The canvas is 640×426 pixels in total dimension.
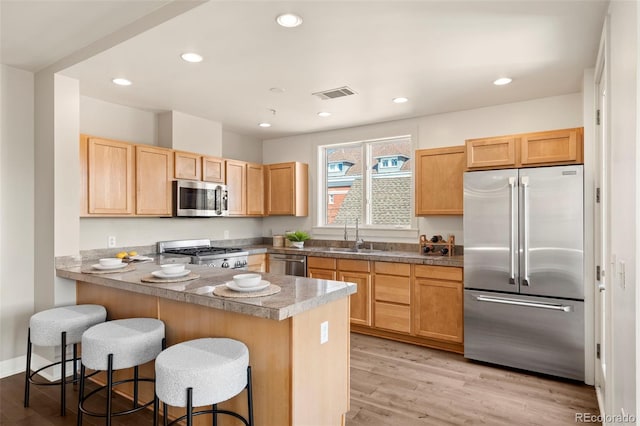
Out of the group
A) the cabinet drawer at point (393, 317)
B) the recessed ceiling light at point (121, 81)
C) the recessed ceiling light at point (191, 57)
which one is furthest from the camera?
the cabinet drawer at point (393, 317)

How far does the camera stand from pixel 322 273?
4.53m

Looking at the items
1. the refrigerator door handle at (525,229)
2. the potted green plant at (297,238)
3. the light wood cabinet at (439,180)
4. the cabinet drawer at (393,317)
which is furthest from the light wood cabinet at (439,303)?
the potted green plant at (297,238)

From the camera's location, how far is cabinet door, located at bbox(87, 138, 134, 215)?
11.3 ft

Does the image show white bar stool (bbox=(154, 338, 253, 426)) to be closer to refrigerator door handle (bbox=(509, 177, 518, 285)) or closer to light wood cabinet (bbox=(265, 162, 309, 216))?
refrigerator door handle (bbox=(509, 177, 518, 285))

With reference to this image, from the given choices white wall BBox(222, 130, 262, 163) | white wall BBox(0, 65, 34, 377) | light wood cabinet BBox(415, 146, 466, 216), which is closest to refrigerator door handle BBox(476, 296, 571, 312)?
light wood cabinet BBox(415, 146, 466, 216)

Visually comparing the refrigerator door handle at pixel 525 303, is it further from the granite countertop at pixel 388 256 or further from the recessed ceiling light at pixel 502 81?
the recessed ceiling light at pixel 502 81

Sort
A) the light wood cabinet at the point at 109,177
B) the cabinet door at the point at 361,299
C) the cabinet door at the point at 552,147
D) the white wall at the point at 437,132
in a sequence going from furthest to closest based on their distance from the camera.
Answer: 1. the cabinet door at the point at 361,299
2. the white wall at the point at 437,132
3. the light wood cabinet at the point at 109,177
4. the cabinet door at the point at 552,147

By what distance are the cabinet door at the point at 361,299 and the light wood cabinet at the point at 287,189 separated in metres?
1.47

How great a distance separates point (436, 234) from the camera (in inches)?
176

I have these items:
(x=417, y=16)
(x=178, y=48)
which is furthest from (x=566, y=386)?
(x=178, y=48)

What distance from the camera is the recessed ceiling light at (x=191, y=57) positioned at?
2.76m

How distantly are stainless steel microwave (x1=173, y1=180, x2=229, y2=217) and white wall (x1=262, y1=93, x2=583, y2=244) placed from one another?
1.29 m

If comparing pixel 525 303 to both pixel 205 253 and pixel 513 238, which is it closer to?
pixel 513 238

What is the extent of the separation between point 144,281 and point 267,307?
1.07 meters
